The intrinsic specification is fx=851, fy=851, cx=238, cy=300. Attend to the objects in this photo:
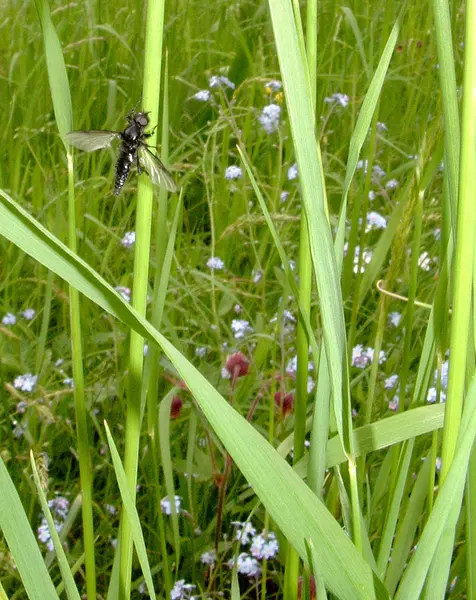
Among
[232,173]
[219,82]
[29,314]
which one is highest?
[219,82]

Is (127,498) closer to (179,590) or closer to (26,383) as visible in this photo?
(179,590)

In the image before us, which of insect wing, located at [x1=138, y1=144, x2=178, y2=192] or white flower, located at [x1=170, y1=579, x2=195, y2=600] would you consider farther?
white flower, located at [x1=170, y1=579, x2=195, y2=600]

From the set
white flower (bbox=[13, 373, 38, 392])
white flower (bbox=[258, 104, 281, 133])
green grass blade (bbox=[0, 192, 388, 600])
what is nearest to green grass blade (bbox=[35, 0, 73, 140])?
green grass blade (bbox=[0, 192, 388, 600])

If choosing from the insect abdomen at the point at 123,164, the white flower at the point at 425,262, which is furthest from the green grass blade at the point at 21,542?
the white flower at the point at 425,262

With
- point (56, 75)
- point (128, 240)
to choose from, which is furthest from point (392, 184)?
point (56, 75)

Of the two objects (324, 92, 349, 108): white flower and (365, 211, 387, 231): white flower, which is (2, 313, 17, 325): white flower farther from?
(324, 92, 349, 108): white flower

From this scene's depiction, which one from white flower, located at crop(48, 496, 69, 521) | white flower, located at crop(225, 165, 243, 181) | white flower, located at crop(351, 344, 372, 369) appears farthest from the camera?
white flower, located at crop(225, 165, 243, 181)

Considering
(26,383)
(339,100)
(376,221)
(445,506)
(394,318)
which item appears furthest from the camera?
(339,100)

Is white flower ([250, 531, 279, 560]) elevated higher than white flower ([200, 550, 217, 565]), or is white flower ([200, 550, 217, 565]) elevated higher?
white flower ([250, 531, 279, 560])
